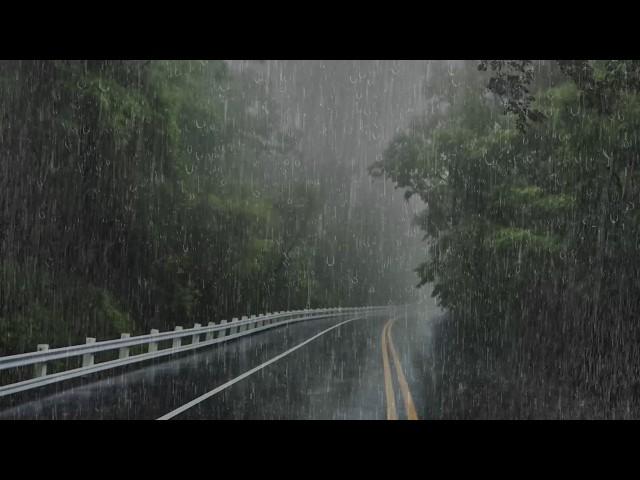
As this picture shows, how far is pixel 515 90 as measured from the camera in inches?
470

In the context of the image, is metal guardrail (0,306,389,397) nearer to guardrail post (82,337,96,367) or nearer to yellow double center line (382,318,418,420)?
guardrail post (82,337,96,367)

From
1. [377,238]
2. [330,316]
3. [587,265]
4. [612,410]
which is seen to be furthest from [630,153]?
[377,238]

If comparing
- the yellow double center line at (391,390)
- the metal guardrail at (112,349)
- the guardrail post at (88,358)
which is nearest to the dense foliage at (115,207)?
the metal guardrail at (112,349)

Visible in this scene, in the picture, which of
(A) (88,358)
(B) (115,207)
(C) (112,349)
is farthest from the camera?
(B) (115,207)

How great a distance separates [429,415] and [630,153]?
25.7 feet

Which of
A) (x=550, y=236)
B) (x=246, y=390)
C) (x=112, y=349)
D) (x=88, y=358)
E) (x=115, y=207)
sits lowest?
(x=246, y=390)

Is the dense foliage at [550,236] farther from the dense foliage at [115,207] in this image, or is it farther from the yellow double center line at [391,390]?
the dense foliage at [115,207]

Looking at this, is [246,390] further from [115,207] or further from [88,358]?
[115,207]

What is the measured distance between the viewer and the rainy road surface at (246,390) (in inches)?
396

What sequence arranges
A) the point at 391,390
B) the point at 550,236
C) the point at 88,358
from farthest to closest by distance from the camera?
the point at 550,236, the point at 88,358, the point at 391,390

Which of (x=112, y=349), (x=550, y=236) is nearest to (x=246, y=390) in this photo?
(x=112, y=349)

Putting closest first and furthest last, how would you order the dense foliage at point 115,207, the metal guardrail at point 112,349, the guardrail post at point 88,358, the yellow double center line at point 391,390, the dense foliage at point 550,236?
the yellow double center line at point 391,390, the metal guardrail at point 112,349, the dense foliage at point 550,236, the guardrail post at point 88,358, the dense foliage at point 115,207

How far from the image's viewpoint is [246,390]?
41.3 feet
